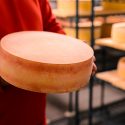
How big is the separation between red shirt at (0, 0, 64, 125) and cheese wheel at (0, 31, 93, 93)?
0.35 ft

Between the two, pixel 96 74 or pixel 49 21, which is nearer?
pixel 49 21

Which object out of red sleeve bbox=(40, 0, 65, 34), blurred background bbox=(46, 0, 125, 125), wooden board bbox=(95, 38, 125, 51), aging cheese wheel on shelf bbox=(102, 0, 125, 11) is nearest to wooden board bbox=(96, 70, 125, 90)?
blurred background bbox=(46, 0, 125, 125)

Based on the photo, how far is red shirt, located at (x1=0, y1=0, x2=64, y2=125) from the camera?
968 mm

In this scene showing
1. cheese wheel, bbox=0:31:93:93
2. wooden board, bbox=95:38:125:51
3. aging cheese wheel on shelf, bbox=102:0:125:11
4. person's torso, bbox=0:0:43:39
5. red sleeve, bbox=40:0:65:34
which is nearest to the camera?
cheese wheel, bbox=0:31:93:93

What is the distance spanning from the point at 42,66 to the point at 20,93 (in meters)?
0.28

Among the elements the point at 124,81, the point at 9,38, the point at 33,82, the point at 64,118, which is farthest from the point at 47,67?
the point at 64,118

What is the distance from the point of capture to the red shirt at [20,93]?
3.18 feet

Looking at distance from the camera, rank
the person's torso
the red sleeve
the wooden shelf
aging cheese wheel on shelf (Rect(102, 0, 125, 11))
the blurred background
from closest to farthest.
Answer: the person's torso → the red sleeve → the blurred background → the wooden shelf → aging cheese wheel on shelf (Rect(102, 0, 125, 11))

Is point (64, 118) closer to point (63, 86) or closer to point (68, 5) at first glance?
point (68, 5)

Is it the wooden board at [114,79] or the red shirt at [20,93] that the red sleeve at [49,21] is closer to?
the red shirt at [20,93]

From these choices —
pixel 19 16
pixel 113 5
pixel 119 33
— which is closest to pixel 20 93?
pixel 19 16

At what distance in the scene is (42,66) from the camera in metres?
0.76

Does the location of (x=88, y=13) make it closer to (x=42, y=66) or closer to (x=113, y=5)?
(x=113, y=5)

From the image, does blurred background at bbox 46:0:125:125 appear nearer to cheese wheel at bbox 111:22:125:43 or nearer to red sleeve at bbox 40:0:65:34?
cheese wheel at bbox 111:22:125:43
